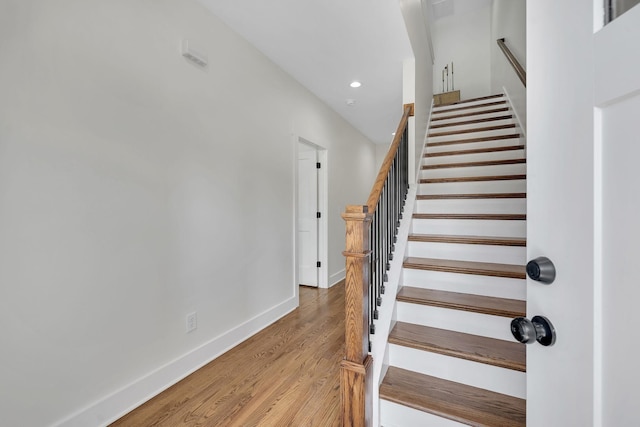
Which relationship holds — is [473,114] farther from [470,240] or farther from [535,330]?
[535,330]

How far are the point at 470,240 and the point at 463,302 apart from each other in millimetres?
525

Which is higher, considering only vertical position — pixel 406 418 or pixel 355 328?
pixel 355 328

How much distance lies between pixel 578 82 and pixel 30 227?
1978 millimetres

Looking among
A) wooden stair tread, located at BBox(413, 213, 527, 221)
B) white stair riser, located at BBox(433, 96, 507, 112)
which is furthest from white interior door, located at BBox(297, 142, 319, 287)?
white stair riser, located at BBox(433, 96, 507, 112)

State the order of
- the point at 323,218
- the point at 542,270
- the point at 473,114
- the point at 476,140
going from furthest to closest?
the point at 323,218 < the point at 473,114 < the point at 476,140 < the point at 542,270

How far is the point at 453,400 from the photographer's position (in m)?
1.39

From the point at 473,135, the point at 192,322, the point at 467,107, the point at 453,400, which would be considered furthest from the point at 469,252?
the point at 467,107

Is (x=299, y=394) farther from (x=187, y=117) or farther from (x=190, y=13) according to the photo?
(x=190, y=13)

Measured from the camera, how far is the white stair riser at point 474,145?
298 cm

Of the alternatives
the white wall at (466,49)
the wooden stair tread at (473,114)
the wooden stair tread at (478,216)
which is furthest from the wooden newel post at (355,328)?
the white wall at (466,49)

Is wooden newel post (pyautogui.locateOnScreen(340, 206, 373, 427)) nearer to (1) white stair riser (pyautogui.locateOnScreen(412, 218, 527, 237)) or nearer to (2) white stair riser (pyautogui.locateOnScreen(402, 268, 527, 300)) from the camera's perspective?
(2) white stair riser (pyautogui.locateOnScreen(402, 268, 527, 300))

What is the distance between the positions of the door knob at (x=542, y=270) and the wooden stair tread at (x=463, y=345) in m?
1.03

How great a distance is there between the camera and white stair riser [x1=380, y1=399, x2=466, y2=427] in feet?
4.40

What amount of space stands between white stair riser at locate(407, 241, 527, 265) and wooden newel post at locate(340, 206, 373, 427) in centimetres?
97
